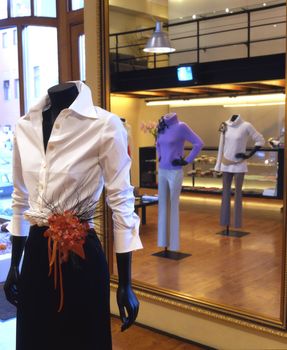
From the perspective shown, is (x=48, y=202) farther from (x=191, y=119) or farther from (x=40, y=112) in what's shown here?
(x=191, y=119)

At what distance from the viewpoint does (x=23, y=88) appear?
5844mm

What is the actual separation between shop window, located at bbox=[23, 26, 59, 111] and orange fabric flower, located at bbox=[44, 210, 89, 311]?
4.27m

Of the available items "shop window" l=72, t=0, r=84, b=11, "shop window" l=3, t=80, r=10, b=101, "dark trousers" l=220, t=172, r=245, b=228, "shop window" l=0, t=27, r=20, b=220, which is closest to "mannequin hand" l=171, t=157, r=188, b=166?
"dark trousers" l=220, t=172, r=245, b=228

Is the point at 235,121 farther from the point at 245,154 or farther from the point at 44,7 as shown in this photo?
the point at 44,7

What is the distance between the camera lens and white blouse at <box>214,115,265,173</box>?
11.9ft

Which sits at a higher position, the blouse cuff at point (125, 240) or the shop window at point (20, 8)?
the shop window at point (20, 8)

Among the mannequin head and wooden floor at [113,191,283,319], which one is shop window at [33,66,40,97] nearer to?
wooden floor at [113,191,283,319]

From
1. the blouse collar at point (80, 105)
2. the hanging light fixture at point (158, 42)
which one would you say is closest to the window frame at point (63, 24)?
the hanging light fixture at point (158, 42)

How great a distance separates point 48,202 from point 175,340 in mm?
1797

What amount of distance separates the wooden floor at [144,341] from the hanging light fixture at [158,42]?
2158 mm

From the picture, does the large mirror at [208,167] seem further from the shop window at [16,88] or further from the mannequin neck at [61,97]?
the shop window at [16,88]

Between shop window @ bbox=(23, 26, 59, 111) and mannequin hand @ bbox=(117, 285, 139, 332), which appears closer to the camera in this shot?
mannequin hand @ bbox=(117, 285, 139, 332)

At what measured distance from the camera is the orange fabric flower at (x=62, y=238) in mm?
1631

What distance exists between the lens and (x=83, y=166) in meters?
1.70
